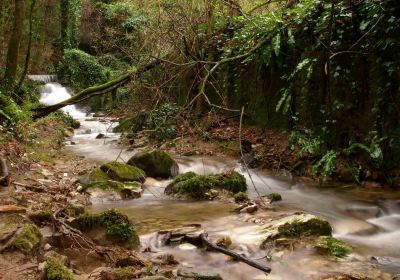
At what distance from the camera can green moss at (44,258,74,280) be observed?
336 cm

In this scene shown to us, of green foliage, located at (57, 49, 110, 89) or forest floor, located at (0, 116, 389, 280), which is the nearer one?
forest floor, located at (0, 116, 389, 280)

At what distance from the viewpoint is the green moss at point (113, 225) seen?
15.1ft

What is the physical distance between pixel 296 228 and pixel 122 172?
153 inches

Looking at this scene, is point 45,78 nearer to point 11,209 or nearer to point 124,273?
point 11,209

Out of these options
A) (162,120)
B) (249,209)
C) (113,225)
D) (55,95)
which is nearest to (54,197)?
(113,225)

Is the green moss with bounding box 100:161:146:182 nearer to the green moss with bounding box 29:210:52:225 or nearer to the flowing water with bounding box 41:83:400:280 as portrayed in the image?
the flowing water with bounding box 41:83:400:280

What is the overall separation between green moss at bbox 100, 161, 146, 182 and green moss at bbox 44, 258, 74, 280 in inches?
164

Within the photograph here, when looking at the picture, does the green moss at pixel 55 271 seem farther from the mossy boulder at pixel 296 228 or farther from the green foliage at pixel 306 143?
the green foliage at pixel 306 143

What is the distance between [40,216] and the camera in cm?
488

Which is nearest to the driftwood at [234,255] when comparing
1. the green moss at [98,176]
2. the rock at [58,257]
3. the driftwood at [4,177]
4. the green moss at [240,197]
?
the rock at [58,257]

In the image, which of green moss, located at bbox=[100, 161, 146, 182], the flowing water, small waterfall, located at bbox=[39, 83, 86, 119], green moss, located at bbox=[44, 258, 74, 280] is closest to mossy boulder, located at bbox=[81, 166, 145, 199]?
green moss, located at bbox=[100, 161, 146, 182]

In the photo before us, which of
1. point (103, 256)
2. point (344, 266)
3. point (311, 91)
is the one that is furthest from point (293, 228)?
point (311, 91)

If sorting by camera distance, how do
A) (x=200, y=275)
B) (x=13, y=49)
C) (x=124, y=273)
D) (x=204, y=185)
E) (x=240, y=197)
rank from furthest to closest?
(x=13, y=49) < (x=204, y=185) < (x=240, y=197) < (x=200, y=275) < (x=124, y=273)

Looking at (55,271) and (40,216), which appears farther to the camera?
(40,216)
